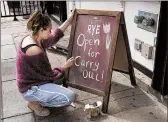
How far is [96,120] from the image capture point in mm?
2328

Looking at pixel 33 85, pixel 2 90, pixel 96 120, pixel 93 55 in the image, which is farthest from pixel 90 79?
pixel 2 90

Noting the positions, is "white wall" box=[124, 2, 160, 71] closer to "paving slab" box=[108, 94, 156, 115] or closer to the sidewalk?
the sidewalk

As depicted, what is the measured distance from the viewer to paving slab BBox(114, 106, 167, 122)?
7.63 feet

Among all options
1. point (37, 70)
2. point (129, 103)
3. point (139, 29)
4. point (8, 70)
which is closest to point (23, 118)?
point (37, 70)

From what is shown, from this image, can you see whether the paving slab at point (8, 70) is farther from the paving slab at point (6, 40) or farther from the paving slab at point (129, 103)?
the paving slab at point (129, 103)

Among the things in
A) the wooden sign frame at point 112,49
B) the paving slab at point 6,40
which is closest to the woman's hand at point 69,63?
Result: the wooden sign frame at point 112,49

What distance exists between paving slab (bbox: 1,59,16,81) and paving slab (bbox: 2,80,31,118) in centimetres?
23

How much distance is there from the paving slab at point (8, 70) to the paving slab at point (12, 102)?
0.74ft

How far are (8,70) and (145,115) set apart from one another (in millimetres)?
2257

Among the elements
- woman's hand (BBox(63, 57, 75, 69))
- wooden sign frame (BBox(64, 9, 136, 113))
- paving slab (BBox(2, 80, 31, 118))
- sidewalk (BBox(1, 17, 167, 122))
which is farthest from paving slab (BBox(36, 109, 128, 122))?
woman's hand (BBox(63, 57, 75, 69))

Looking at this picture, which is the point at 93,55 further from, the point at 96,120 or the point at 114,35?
the point at 96,120

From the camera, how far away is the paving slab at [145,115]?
2324 mm

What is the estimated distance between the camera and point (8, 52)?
441 cm

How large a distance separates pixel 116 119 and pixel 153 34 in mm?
1192
